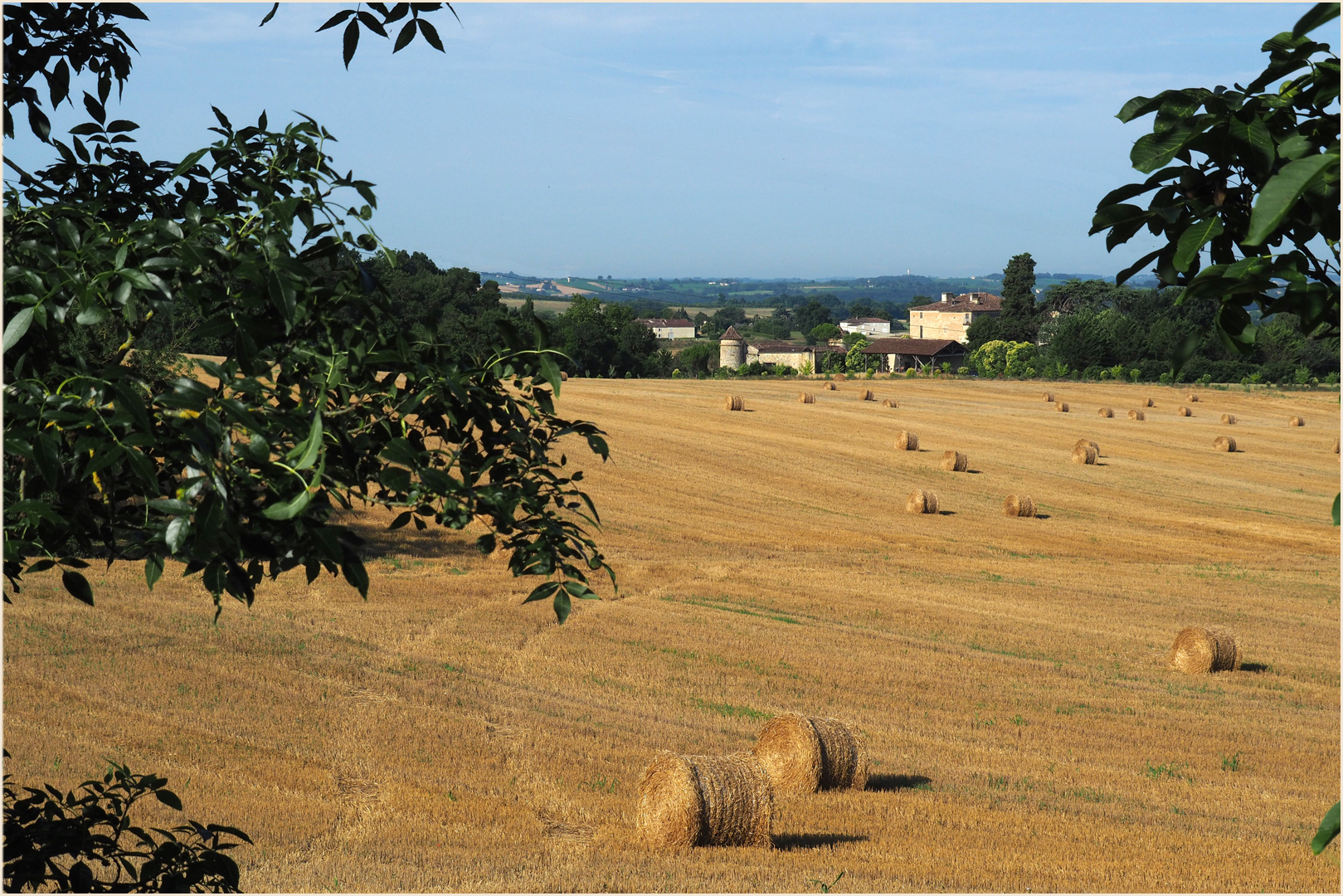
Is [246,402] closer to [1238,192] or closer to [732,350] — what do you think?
[1238,192]

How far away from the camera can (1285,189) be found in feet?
6.54

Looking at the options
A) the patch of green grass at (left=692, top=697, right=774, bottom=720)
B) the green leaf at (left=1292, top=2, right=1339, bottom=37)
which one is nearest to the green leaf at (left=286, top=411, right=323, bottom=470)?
the green leaf at (left=1292, top=2, right=1339, bottom=37)

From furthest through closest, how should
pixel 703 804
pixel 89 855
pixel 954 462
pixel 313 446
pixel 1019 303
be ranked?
pixel 1019 303 < pixel 954 462 < pixel 703 804 < pixel 89 855 < pixel 313 446

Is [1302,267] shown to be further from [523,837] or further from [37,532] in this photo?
[523,837]

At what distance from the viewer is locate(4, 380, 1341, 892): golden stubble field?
1041 centimetres

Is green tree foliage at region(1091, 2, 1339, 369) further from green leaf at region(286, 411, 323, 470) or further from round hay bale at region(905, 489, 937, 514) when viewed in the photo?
round hay bale at region(905, 489, 937, 514)

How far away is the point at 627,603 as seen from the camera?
21.4 meters

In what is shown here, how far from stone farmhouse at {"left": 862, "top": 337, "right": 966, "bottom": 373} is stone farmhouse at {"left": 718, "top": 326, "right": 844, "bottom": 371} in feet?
71.7

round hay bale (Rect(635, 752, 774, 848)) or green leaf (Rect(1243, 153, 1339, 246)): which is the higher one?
green leaf (Rect(1243, 153, 1339, 246))

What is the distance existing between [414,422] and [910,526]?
28361 millimetres

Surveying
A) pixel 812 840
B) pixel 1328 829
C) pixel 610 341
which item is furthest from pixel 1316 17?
pixel 610 341

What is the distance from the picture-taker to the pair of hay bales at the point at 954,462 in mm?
39219

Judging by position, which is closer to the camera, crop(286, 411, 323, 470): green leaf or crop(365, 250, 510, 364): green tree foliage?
crop(286, 411, 323, 470): green leaf

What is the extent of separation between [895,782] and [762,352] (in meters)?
153
